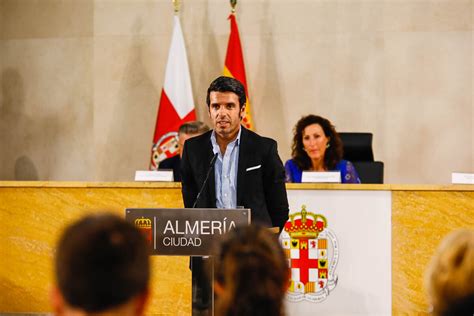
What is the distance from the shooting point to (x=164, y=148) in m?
6.73

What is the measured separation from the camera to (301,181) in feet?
16.4

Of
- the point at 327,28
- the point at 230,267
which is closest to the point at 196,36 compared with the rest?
the point at 327,28

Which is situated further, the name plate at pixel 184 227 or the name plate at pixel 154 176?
the name plate at pixel 154 176

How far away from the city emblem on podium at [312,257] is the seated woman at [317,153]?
53 cm

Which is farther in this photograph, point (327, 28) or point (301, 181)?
point (327, 28)

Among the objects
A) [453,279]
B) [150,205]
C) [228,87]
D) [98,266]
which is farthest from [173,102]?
[98,266]

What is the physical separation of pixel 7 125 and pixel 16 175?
510 millimetres

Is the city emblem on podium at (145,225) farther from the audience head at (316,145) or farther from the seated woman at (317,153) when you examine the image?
the audience head at (316,145)

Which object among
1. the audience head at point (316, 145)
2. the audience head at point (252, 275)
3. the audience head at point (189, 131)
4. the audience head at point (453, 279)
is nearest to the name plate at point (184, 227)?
the audience head at point (252, 275)

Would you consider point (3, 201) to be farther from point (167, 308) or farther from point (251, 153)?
point (251, 153)

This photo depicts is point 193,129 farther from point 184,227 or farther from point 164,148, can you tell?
point 184,227

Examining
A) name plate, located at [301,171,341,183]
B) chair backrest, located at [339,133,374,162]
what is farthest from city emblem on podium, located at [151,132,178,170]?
name plate, located at [301,171,341,183]

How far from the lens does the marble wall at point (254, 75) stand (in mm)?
7055

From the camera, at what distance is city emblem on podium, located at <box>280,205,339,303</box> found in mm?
4672
